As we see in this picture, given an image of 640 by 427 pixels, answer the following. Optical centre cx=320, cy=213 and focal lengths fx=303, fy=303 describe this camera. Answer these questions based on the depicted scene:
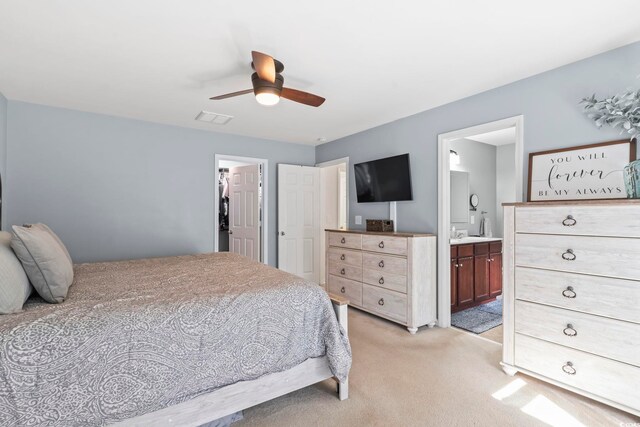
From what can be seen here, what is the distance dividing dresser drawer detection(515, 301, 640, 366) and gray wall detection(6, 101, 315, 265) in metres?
3.77

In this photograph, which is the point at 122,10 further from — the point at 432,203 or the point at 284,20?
the point at 432,203

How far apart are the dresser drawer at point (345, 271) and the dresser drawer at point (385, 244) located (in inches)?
12.5

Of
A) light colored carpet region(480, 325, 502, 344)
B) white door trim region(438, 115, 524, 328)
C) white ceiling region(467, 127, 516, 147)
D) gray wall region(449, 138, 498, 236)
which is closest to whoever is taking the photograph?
light colored carpet region(480, 325, 502, 344)

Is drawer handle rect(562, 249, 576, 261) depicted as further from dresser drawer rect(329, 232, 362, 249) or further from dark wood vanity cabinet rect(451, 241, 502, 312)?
dresser drawer rect(329, 232, 362, 249)

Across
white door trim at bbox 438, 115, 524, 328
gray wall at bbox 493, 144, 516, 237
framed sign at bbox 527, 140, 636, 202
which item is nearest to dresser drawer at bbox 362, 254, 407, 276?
white door trim at bbox 438, 115, 524, 328

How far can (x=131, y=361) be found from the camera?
141 cm

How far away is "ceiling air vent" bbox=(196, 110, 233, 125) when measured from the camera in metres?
3.58

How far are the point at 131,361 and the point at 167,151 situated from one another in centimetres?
324

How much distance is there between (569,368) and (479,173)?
11.4 ft

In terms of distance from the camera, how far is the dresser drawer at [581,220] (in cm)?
180

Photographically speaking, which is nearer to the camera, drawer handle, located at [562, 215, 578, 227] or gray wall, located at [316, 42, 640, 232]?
drawer handle, located at [562, 215, 578, 227]

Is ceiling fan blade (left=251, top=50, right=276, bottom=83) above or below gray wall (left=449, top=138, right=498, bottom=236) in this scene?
above

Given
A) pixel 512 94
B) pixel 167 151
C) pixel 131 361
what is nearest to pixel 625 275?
pixel 512 94

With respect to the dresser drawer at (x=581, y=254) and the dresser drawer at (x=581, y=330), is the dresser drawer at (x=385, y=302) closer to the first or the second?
the dresser drawer at (x=581, y=330)
